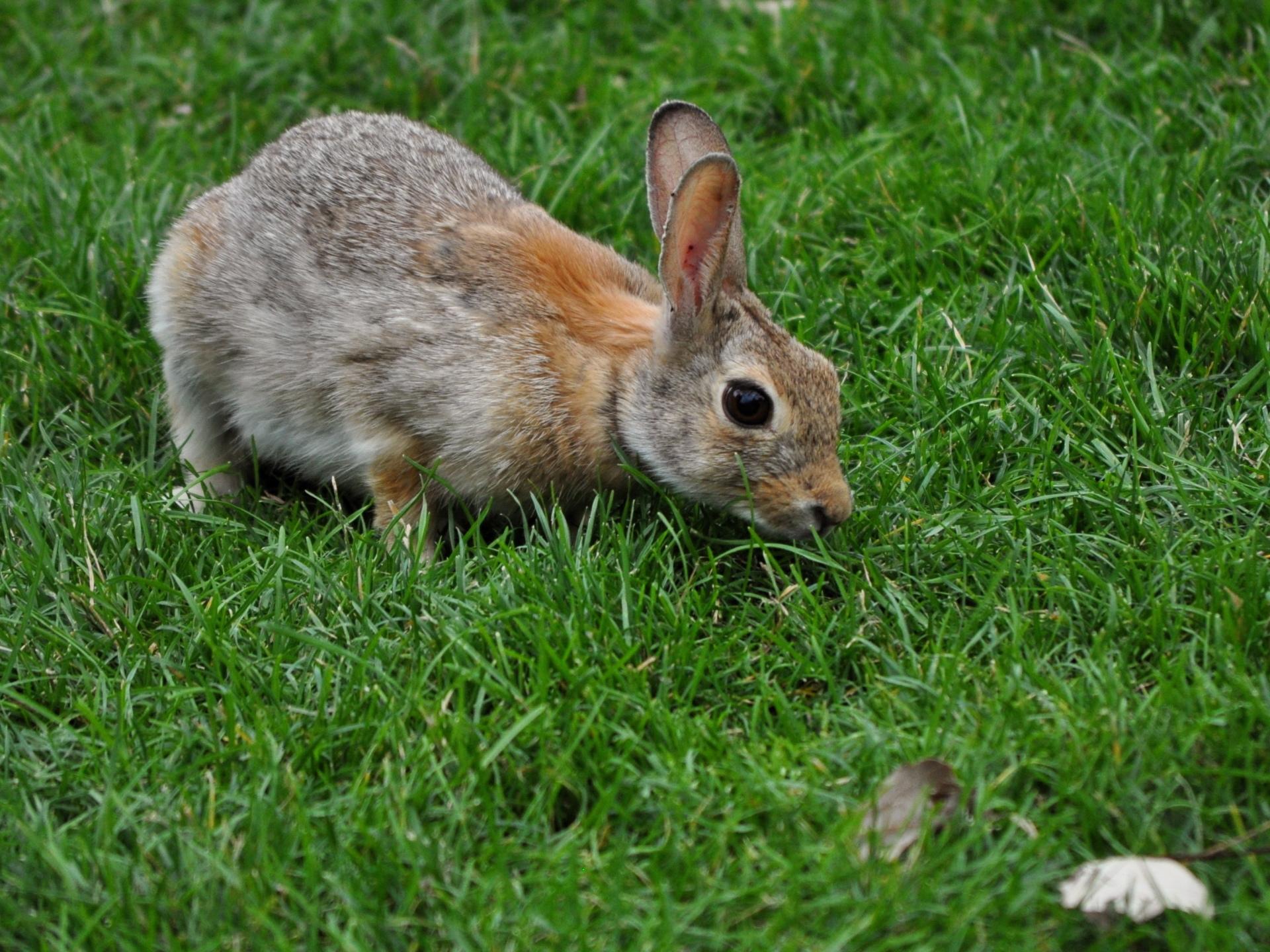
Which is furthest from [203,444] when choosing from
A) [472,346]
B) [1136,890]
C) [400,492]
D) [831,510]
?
[1136,890]

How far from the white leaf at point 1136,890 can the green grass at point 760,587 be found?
4 cm

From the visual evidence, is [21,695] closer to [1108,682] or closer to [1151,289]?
[1108,682]

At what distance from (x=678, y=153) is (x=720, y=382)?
2.36 feet

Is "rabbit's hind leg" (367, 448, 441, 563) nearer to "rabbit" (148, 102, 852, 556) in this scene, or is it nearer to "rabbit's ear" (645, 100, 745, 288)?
"rabbit" (148, 102, 852, 556)

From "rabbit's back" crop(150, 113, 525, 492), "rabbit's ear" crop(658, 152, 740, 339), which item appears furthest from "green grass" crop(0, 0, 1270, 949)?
"rabbit's ear" crop(658, 152, 740, 339)

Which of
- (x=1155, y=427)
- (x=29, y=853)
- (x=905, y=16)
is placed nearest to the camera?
(x=29, y=853)

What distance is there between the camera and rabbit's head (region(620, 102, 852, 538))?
418 cm

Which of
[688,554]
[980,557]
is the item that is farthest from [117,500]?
[980,557]

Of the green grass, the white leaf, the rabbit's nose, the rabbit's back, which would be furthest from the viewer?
the rabbit's back

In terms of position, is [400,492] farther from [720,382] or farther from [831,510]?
[831,510]

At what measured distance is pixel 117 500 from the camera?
176 inches

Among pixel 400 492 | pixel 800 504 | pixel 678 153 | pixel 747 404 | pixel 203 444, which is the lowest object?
pixel 203 444

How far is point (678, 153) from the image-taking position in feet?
14.8

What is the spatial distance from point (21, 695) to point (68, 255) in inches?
85.2
